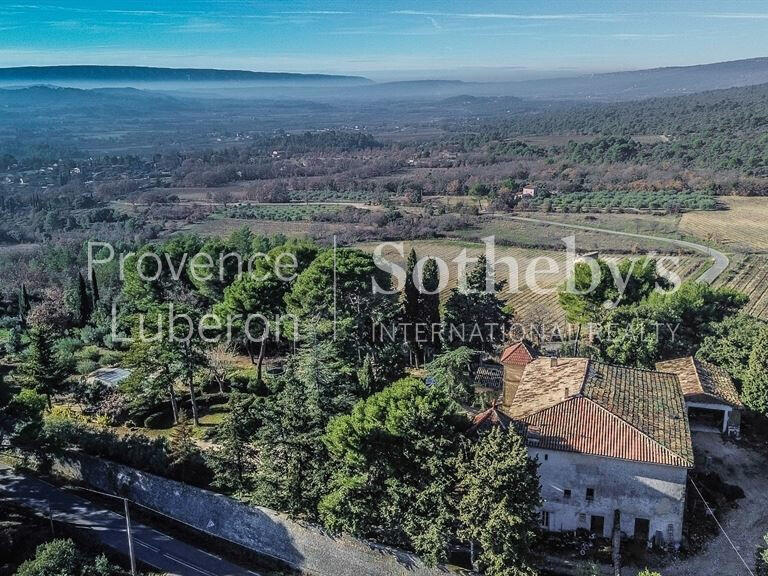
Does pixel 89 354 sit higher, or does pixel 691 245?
pixel 691 245

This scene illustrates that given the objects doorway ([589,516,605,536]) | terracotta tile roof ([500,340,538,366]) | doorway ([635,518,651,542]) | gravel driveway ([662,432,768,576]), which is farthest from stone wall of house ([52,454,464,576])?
terracotta tile roof ([500,340,538,366])

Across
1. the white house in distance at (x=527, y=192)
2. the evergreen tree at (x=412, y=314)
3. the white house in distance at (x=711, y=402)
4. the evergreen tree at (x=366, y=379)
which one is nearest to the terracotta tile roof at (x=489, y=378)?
the evergreen tree at (x=412, y=314)

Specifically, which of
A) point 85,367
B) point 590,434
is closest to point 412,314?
point 590,434

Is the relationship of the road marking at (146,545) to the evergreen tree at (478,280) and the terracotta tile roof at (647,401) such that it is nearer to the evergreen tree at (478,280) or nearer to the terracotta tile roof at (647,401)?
the terracotta tile roof at (647,401)

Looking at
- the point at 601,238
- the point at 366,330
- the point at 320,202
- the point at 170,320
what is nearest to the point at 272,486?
the point at 170,320

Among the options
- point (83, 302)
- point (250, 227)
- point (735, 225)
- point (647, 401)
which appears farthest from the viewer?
point (250, 227)

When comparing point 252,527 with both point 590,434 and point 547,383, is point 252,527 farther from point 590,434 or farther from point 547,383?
point 547,383
